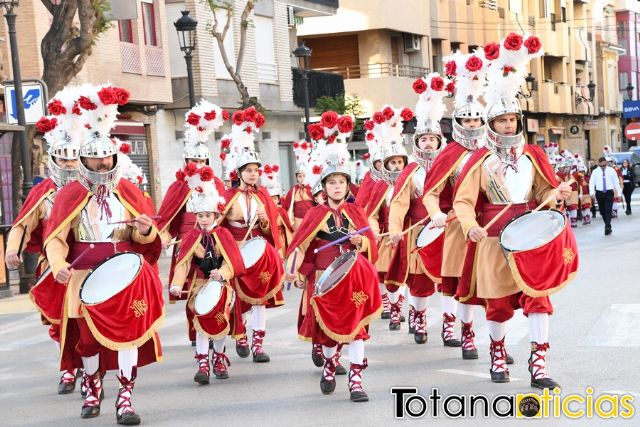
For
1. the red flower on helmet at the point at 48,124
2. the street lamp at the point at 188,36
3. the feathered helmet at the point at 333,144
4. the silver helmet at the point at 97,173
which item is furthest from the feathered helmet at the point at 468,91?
the street lamp at the point at 188,36

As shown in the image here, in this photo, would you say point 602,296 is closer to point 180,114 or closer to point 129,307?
point 129,307

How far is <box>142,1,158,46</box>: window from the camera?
32750 mm

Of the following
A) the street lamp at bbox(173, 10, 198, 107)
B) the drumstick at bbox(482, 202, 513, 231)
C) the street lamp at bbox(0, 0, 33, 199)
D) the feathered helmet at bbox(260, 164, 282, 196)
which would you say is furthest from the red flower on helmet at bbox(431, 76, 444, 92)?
the street lamp at bbox(173, 10, 198, 107)

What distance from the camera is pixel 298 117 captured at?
137ft

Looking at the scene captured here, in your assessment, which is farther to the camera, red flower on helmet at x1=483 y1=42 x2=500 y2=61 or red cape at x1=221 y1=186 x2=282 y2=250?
red cape at x1=221 y1=186 x2=282 y2=250

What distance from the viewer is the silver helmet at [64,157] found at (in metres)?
10.9

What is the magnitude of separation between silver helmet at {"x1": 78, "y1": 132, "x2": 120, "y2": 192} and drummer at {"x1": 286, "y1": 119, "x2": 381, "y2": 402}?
172cm

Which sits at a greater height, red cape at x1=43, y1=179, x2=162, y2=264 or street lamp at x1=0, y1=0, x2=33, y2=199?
street lamp at x1=0, y1=0, x2=33, y2=199

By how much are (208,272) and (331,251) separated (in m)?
1.39

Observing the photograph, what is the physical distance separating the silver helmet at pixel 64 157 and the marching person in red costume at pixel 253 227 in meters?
2.16

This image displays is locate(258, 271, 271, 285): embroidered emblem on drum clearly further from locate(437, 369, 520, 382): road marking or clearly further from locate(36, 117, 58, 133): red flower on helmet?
locate(36, 117, 58, 133): red flower on helmet

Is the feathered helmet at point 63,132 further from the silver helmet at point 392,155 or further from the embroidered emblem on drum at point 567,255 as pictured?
the silver helmet at point 392,155

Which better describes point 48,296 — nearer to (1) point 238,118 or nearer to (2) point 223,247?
(2) point 223,247

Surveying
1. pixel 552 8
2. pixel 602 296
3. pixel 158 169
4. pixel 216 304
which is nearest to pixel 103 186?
pixel 216 304
